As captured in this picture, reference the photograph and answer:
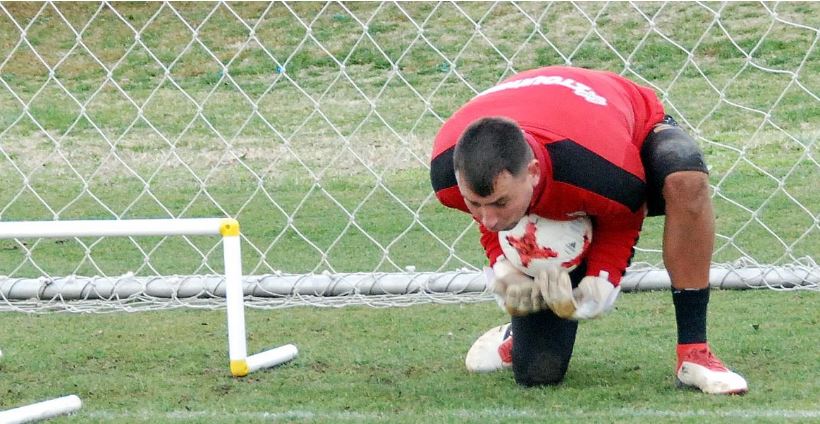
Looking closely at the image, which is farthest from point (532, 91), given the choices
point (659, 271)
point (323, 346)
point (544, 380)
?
point (659, 271)

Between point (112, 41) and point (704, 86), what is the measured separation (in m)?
3.10

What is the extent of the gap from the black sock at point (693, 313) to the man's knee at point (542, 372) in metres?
0.31

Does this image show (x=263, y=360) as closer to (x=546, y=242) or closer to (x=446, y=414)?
(x=446, y=414)

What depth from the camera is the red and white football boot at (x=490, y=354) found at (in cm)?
344

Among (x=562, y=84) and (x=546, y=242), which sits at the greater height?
(x=562, y=84)

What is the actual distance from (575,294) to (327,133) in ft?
14.8

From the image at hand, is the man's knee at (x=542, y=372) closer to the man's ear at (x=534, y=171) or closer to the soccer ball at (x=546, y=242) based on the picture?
the soccer ball at (x=546, y=242)

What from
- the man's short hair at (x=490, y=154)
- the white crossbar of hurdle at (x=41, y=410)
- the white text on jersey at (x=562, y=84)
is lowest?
the white crossbar of hurdle at (x=41, y=410)

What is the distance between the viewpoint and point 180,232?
319 cm

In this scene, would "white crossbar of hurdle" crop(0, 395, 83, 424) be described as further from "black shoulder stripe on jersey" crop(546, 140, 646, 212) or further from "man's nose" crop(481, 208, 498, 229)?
"black shoulder stripe on jersey" crop(546, 140, 646, 212)

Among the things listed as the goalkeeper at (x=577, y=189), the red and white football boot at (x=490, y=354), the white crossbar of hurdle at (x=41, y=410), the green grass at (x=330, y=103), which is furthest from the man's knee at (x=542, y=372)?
the green grass at (x=330, y=103)

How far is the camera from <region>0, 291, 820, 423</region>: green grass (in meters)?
2.93

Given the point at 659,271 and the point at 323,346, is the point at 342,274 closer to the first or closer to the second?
the point at 323,346

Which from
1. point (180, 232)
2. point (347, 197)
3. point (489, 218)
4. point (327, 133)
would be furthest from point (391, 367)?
point (327, 133)
